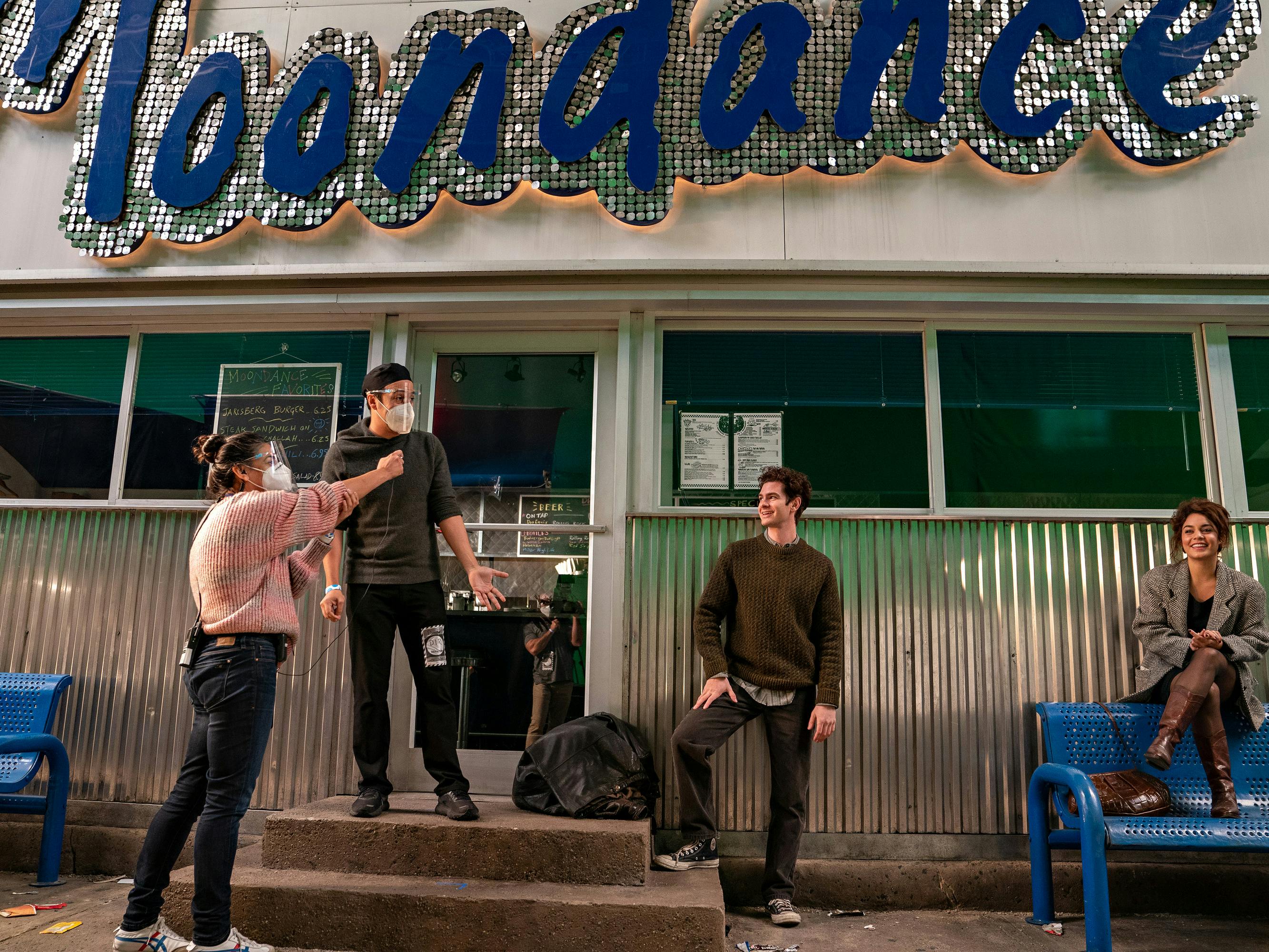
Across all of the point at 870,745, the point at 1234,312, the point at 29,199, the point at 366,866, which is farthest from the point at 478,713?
the point at 1234,312

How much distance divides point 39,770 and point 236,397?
2.35 m

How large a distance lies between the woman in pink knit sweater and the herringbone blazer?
13.4ft

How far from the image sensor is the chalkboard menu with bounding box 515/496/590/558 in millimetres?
5406

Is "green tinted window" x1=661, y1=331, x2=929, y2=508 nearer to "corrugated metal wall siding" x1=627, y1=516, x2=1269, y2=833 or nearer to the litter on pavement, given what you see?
"corrugated metal wall siding" x1=627, y1=516, x2=1269, y2=833

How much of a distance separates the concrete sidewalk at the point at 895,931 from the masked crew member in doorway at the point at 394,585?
886 mm

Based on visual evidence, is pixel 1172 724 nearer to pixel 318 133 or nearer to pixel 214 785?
pixel 214 785

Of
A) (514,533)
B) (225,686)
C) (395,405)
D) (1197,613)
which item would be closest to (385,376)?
(395,405)

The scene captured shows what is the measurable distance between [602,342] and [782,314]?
1.11 meters

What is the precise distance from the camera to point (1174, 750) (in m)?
4.54

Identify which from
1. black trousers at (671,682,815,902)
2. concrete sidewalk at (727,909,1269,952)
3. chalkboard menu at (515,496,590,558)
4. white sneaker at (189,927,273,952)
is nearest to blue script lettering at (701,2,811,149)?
chalkboard menu at (515,496,590,558)

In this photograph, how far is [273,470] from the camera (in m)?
3.73

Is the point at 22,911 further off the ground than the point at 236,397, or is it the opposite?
the point at 236,397

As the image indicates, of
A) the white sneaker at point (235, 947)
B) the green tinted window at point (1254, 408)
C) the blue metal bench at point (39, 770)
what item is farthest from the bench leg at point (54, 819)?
the green tinted window at point (1254, 408)

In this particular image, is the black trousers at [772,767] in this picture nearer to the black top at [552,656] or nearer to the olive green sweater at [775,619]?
the olive green sweater at [775,619]
